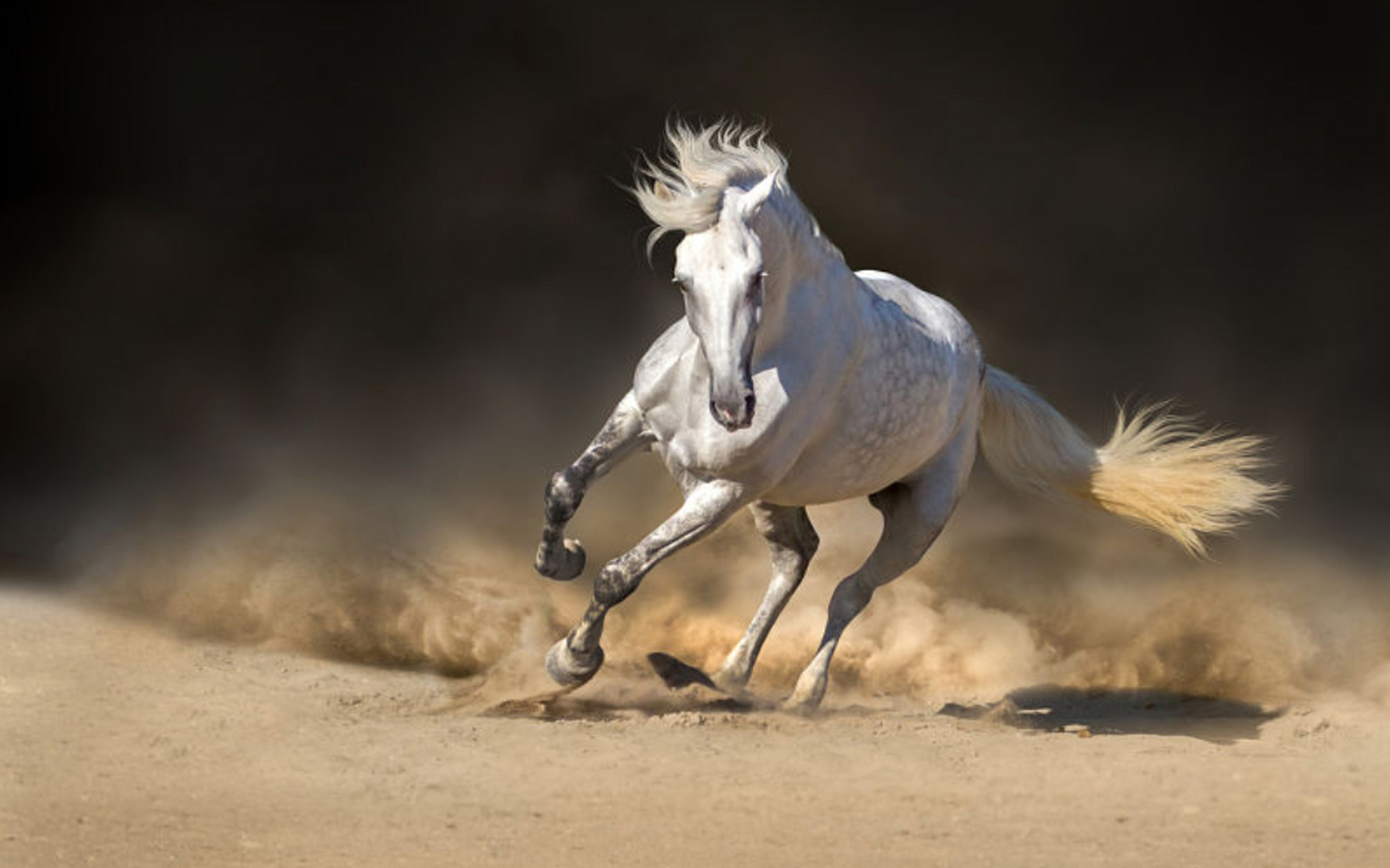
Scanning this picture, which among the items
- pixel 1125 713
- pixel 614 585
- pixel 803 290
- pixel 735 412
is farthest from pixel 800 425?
pixel 1125 713

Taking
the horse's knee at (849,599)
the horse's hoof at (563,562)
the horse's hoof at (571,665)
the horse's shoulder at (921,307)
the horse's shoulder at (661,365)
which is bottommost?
the horse's hoof at (571,665)

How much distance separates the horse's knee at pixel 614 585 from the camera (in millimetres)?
5828

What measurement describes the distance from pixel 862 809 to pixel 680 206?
1.68 m

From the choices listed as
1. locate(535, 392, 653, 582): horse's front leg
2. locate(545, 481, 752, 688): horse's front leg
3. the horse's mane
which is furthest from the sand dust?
the horse's mane

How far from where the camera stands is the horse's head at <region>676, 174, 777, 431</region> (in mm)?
5219

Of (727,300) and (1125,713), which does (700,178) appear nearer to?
(727,300)

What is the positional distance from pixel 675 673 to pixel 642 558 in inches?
19.9

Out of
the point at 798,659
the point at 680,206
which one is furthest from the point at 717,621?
the point at 680,206

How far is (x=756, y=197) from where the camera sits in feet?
17.8

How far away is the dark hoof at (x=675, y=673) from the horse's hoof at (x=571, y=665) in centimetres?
26

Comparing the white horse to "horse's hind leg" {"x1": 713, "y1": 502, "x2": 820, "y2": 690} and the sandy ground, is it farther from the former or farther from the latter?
the sandy ground

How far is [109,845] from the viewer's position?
4.37 metres

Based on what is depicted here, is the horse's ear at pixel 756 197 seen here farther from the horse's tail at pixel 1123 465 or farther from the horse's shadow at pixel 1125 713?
the horse's shadow at pixel 1125 713

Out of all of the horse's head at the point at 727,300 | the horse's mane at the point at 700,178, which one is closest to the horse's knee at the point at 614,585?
the horse's head at the point at 727,300
